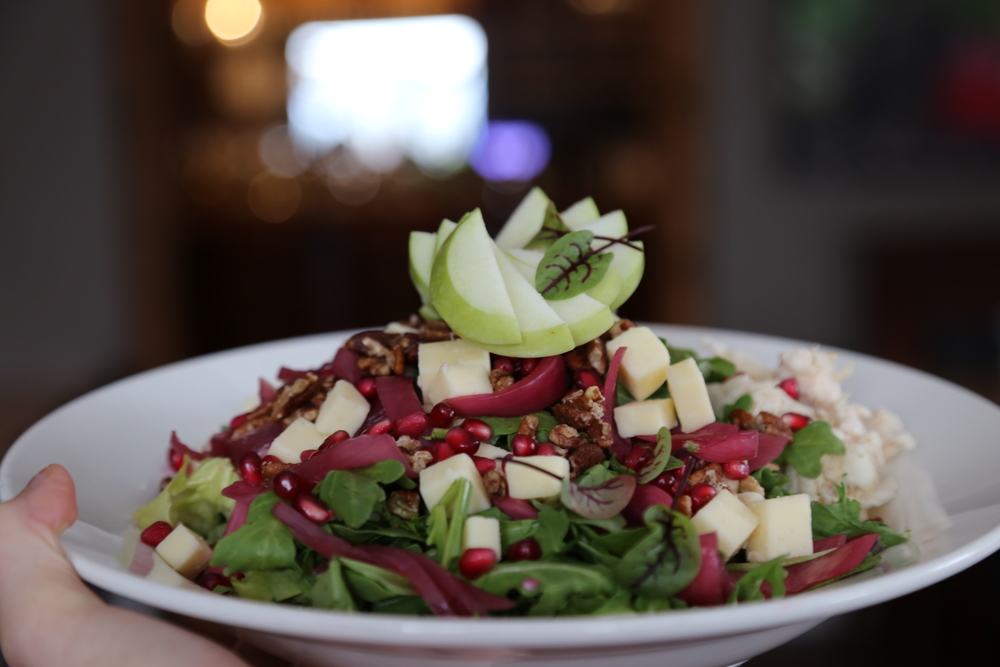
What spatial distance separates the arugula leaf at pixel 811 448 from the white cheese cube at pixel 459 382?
0.67m

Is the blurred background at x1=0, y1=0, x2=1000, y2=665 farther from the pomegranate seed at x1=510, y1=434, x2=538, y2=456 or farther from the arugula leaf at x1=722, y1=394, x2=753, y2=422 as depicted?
the pomegranate seed at x1=510, y1=434, x2=538, y2=456

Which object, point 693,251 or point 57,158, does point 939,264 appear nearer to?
point 693,251

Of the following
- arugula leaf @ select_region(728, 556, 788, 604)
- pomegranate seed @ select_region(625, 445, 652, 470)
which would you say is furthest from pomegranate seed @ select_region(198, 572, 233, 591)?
arugula leaf @ select_region(728, 556, 788, 604)

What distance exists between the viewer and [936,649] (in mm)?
2037

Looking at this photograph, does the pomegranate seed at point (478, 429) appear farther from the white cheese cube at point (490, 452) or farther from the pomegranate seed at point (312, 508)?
Answer: the pomegranate seed at point (312, 508)

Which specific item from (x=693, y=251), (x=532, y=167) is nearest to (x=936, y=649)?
(x=693, y=251)

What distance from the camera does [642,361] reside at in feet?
5.10

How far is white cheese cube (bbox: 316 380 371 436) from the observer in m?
1.50

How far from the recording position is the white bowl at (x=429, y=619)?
0.89 metres

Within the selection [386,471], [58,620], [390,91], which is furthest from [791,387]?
[390,91]

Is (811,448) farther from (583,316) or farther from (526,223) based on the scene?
(526,223)

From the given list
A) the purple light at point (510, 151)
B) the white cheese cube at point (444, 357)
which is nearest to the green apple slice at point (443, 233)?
the white cheese cube at point (444, 357)

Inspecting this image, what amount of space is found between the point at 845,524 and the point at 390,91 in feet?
25.3

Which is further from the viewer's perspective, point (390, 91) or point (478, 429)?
point (390, 91)
